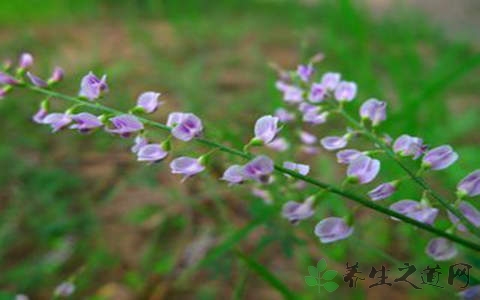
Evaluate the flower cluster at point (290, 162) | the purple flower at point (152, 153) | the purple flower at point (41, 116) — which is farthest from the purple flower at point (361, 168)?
the purple flower at point (41, 116)

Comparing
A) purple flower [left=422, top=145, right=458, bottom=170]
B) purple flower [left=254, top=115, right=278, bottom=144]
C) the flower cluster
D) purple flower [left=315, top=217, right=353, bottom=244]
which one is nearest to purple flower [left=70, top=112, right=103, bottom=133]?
the flower cluster

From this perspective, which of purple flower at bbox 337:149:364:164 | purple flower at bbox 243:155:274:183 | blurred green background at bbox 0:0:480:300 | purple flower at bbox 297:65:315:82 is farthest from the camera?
blurred green background at bbox 0:0:480:300

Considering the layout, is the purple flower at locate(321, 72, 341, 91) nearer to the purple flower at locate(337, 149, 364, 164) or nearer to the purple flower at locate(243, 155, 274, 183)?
the purple flower at locate(337, 149, 364, 164)

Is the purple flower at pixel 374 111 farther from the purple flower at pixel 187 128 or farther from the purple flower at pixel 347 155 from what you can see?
the purple flower at pixel 187 128

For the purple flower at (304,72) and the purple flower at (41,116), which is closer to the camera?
the purple flower at (41,116)

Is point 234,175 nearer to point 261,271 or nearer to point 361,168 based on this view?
point 361,168
